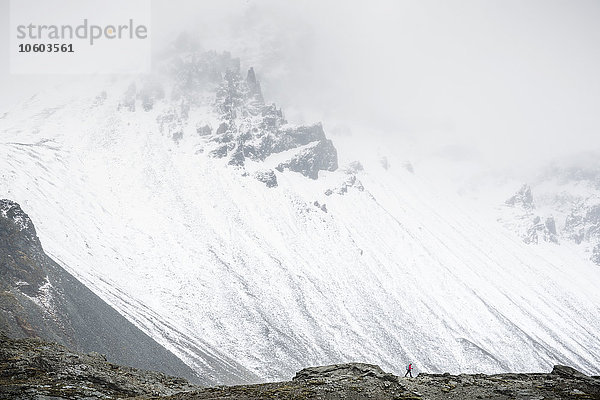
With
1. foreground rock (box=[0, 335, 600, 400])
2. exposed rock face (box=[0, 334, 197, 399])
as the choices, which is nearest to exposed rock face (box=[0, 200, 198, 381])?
exposed rock face (box=[0, 334, 197, 399])

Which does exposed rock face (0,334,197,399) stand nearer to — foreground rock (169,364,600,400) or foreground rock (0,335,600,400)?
foreground rock (0,335,600,400)

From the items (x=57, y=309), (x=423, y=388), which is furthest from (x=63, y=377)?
(x=57, y=309)

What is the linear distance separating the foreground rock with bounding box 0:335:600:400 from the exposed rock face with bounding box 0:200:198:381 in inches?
1674

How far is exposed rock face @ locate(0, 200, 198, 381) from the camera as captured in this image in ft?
234

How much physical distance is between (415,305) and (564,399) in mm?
186896

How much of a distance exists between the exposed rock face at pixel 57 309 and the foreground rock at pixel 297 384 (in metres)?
42.5

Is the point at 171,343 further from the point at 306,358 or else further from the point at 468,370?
the point at 468,370

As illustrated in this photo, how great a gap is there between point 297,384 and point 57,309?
73742mm

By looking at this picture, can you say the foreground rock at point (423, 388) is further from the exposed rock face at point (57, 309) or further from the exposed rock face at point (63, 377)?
the exposed rock face at point (57, 309)

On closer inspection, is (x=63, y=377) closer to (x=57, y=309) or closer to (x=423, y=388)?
(x=423, y=388)

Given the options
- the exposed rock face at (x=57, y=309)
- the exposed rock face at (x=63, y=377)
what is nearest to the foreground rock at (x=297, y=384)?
the exposed rock face at (x=63, y=377)

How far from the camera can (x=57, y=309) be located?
265 ft

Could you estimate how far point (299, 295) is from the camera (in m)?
174

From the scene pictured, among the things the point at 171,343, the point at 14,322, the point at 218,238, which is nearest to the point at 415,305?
the point at 218,238
